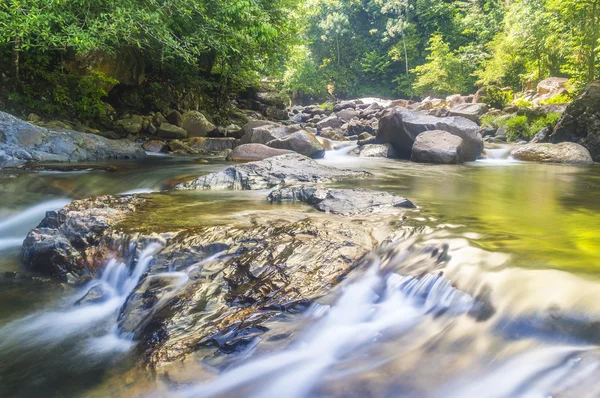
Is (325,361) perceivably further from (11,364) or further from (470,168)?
(470,168)

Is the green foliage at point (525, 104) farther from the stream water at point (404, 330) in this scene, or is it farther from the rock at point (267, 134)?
the stream water at point (404, 330)

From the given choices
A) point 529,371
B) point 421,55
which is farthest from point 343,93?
point 529,371

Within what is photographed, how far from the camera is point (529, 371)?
1.83 metres

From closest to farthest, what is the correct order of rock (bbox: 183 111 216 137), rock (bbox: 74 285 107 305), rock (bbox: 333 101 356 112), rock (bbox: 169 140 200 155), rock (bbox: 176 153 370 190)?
1. rock (bbox: 74 285 107 305)
2. rock (bbox: 176 153 370 190)
3. rock (bbox: 169 140 200 155)
4. rock (bbox: 183 111 216 137)
5. rock (bbox: 333 101 356 112)

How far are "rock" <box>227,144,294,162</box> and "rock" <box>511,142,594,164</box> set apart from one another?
704 centimetres

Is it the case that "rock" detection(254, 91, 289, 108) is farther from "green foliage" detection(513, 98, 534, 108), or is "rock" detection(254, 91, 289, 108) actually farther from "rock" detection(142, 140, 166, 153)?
"green foliage" detection(513, 98, 534, 108)

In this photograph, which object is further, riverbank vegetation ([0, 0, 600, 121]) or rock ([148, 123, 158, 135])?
rock ([148, 123, 158, 135])

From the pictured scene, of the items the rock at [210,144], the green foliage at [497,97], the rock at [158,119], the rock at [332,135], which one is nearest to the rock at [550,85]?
the green foliage at [497,97]

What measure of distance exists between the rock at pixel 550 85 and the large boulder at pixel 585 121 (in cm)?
1012

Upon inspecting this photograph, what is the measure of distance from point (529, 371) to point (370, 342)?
0.79 meters

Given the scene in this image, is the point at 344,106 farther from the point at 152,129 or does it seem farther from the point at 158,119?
the point at 152,129

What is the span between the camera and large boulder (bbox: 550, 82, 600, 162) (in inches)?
432

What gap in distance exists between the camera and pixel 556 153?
35.4 feet

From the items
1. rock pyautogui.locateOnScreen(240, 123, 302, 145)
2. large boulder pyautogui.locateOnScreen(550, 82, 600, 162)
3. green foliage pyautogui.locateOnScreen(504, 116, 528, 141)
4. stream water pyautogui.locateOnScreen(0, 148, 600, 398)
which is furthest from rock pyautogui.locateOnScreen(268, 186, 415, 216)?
green foliage pyautogui.locateOnScreen(504, 116, 528, 141)
